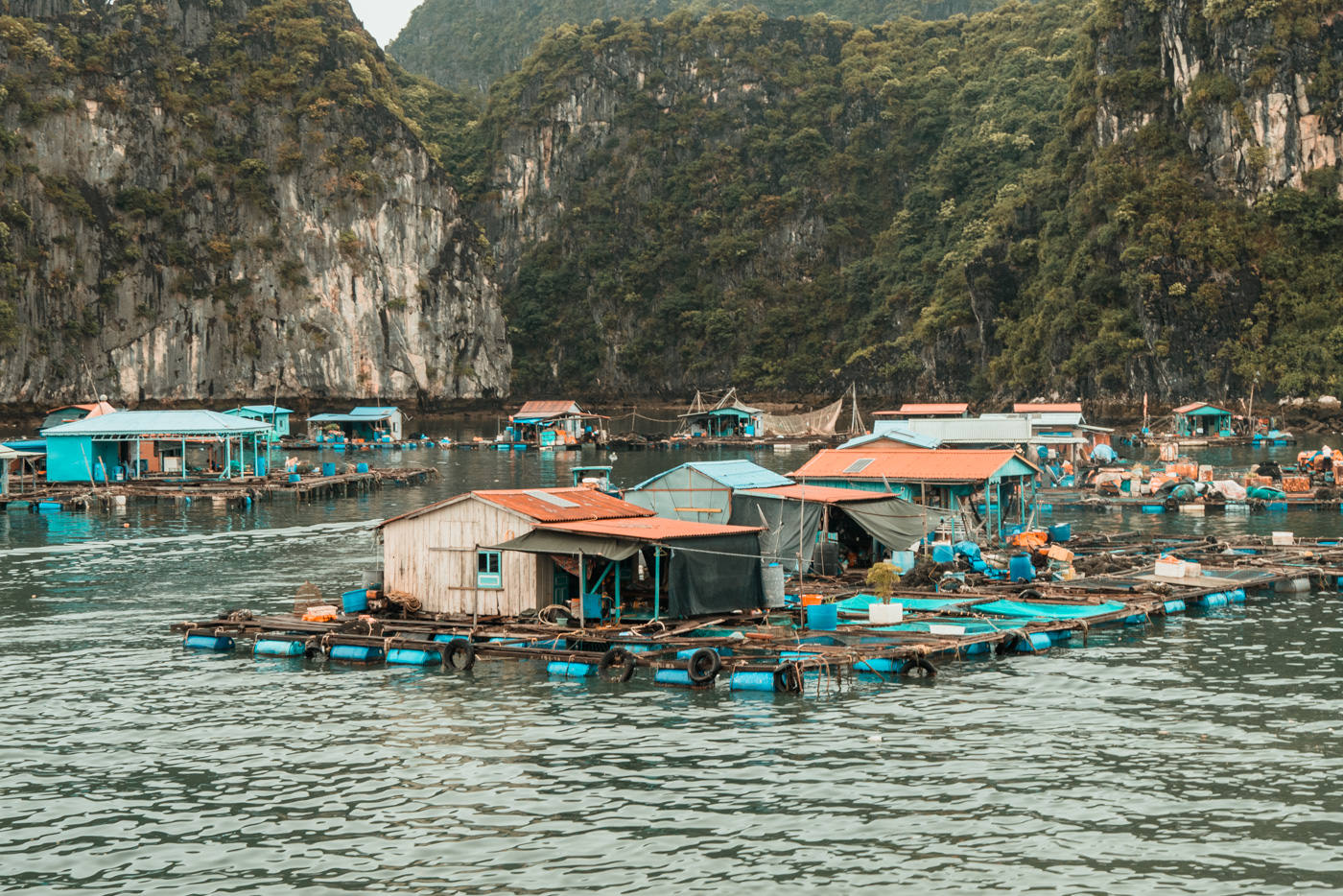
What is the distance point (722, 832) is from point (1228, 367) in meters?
108

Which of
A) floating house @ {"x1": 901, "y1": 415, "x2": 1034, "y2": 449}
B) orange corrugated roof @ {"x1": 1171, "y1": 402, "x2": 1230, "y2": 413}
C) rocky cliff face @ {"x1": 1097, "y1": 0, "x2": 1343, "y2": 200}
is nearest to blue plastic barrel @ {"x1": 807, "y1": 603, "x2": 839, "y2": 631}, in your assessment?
floating house @ {"x1": 901, "y1": 415, "x2": 1034, "y2": 449}

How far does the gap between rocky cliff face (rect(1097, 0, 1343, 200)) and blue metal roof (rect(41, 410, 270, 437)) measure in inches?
3680

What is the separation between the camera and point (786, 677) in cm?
2347

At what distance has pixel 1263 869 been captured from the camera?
15016 millimetres

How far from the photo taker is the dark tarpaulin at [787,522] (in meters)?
34.2

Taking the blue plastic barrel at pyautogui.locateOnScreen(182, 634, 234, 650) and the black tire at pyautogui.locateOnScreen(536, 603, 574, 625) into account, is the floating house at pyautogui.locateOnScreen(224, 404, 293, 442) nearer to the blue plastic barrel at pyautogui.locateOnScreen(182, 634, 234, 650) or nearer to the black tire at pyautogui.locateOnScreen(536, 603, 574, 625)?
the blue plastic barrel at pyautogui.locateOnScreen(182, 634, 234, 650)

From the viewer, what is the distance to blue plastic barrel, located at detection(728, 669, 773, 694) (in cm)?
2345

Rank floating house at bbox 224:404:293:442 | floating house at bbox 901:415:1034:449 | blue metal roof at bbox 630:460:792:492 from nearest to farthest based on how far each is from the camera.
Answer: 1. blue metal roof at bbox 630:460:792:492
2. floating house at bbox 901:415:1034:449
3. floating house at bbox 224:404:293:442

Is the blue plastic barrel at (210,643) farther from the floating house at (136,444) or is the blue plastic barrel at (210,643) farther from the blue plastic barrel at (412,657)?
the floating house at (136,444)

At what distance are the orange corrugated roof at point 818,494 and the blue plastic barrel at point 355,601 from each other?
10967mm

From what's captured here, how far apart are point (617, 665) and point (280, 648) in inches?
321

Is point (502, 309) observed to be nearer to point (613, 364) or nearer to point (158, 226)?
point (613, 364)

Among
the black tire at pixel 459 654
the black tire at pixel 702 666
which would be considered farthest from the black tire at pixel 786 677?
the black tire at pixel 459 654

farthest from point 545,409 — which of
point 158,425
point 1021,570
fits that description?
point 1021,570
